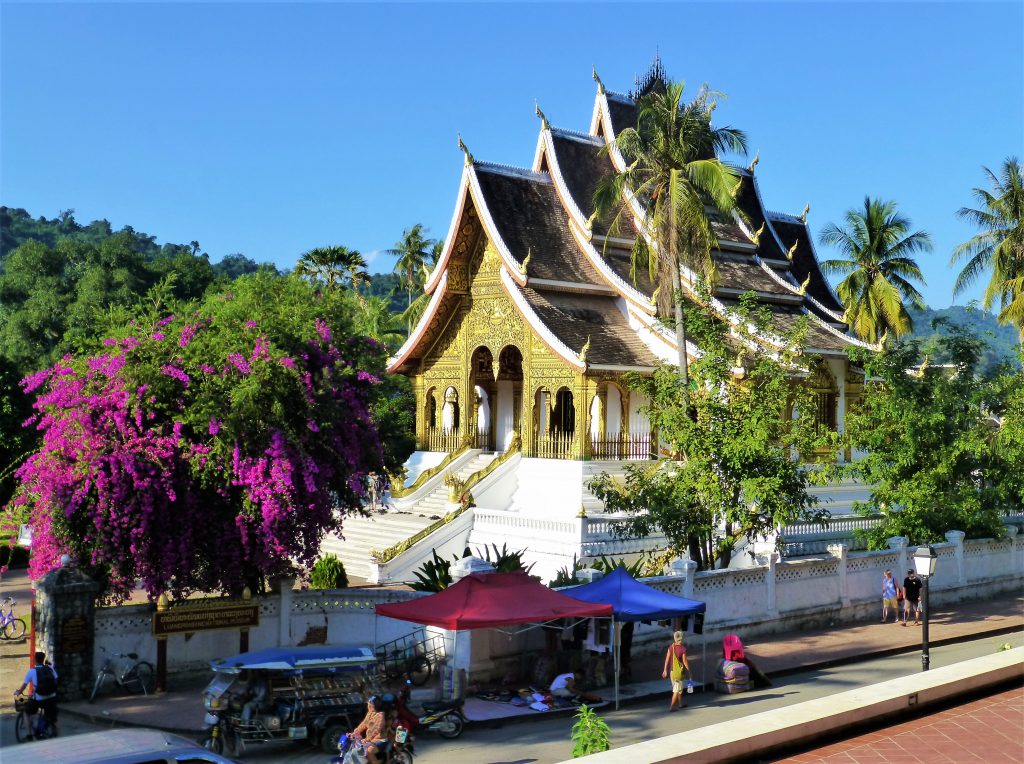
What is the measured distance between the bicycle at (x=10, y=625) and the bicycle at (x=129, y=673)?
3584 millimetres

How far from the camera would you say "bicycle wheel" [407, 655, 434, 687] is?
13.6m

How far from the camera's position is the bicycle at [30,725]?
10383 mm

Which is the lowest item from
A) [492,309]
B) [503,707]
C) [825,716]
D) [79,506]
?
[503,707]

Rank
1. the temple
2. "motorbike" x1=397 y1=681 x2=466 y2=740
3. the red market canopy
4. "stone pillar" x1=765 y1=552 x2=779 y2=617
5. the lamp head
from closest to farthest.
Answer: "motorbike" x1=397 y1=681 x2=466 y2=740, the red market canopy, the lamp head, "stone pillar" x1=765 y1=552 x2=779 y2=617, the temple

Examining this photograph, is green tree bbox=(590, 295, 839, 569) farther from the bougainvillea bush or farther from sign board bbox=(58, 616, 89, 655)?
sign board bbox=(58, 616, 89, 655)

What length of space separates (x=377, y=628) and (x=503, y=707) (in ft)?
9.15

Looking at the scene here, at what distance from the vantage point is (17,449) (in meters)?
25.9

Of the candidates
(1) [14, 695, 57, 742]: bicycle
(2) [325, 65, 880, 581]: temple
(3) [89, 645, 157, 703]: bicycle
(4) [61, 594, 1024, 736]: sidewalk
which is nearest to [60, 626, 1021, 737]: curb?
(4) [61, 594, 1024, 736]: sidewalk

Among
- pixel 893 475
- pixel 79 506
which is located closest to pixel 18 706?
pixel 79 506

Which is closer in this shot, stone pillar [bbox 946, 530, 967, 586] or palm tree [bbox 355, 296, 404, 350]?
stone pillar [bbox 946, 530, 967, 586]

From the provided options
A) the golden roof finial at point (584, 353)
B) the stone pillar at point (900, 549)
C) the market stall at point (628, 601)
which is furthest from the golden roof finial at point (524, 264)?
the market stall at point (628, 601)

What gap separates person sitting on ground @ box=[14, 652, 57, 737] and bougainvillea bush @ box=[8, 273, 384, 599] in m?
2.29

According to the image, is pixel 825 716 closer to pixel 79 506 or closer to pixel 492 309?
pixel 79 506

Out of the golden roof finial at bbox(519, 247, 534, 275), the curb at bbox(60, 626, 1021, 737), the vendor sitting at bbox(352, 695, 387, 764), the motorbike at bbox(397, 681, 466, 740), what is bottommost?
the curb at bbox(60, 626, 1021, 737)
